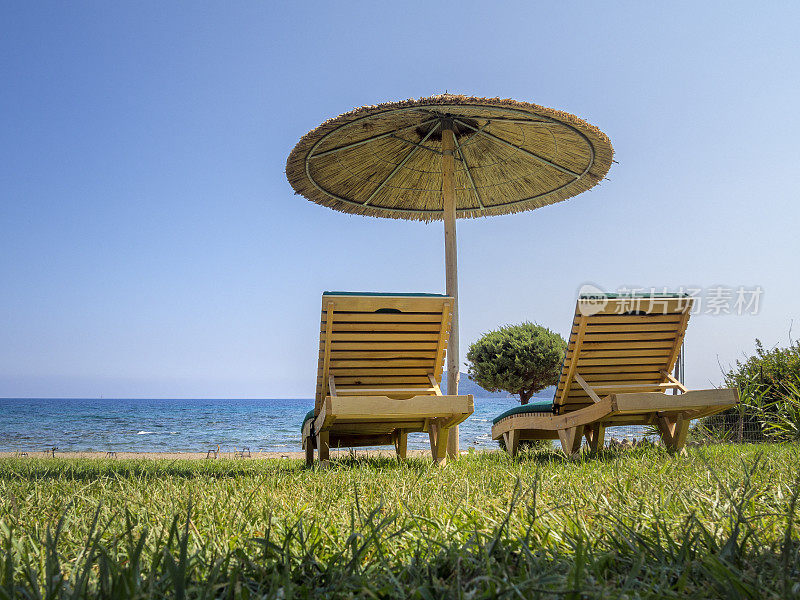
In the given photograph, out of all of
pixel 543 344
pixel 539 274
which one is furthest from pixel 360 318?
pixel 539 274

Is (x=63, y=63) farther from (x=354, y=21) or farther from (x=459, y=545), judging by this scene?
(x=459, y=545)

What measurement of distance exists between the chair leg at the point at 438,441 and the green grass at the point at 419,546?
185cm

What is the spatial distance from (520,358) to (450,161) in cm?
551

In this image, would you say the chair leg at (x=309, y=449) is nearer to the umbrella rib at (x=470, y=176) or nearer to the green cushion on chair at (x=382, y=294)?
the green cushion on chair at (x=382, y=294)

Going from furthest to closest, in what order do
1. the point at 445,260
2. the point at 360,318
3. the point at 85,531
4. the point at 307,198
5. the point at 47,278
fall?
the point at 47,278 < the point at 307,198 < the point at 445,260 < the point at 360,318 < the point at 85,531

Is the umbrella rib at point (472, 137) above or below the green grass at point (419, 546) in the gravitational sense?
above

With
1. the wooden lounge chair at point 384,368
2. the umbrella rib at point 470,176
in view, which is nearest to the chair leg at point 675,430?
the wooden lounge chair at point 384,368

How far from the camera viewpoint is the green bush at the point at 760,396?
6906 millimetres

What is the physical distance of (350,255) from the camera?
14.1 metres

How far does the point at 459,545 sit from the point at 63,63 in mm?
17692

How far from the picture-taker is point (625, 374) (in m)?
4.57

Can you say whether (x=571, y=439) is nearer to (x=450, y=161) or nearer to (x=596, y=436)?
(x=596, y=436)

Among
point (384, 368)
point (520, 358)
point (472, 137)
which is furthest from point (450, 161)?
point (520, 358)

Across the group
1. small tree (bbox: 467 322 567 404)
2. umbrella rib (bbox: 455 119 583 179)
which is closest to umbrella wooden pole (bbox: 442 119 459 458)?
umbrella rib (bbox: 455 119 583 179)
